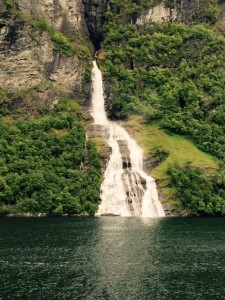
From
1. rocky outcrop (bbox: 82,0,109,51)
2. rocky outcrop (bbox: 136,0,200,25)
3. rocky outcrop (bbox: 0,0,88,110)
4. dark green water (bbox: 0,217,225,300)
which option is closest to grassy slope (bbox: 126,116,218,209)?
rocky outcrop (bbox: 0,0,88,110)

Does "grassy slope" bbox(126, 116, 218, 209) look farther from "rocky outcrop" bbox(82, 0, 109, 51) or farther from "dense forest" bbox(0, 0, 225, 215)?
"rocky outcrop" bbox(82, 0, 109, 51)

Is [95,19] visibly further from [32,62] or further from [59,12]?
[32,62]

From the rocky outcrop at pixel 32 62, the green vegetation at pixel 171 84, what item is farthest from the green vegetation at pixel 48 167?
the green vegetation at pixel 171 84

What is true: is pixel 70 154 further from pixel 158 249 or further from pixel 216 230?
pixel 158 249

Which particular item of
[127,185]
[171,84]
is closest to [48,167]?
[127,185]

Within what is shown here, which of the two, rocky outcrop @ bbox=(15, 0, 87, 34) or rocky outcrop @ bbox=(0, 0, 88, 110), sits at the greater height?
rocky outcrop @ bbox=(15, 0, 87, 34)

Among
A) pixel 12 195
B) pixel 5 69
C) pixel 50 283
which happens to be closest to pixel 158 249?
pixel 50 283

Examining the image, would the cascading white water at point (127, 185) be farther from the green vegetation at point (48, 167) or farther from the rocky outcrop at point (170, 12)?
the rocky outcrop at point (170, 12)
